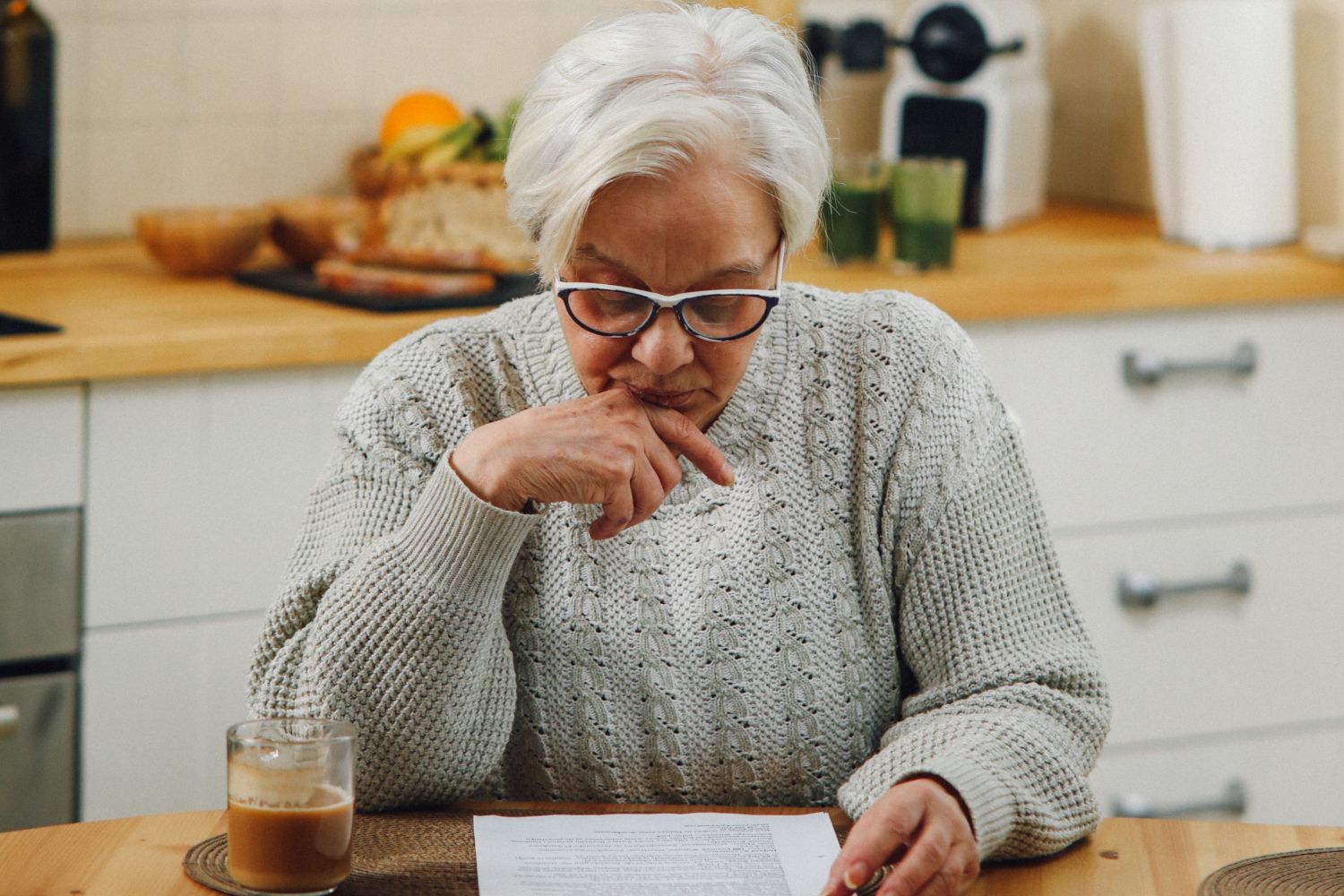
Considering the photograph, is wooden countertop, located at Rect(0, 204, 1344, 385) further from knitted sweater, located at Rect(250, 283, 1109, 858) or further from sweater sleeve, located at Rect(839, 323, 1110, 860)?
sweater sleeve, located at Rect(839, 323, 1110, 860)

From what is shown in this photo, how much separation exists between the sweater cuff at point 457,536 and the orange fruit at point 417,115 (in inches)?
55.7

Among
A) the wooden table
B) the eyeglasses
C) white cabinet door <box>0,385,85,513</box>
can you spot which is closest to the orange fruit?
white cabinet door <box>0,385,85,513</box>

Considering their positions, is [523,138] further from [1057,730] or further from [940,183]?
[940,183]

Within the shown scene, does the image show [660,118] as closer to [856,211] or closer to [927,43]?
[856,211]

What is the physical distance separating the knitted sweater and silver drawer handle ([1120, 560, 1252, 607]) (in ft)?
3.39

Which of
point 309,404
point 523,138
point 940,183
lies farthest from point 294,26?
point 523,138

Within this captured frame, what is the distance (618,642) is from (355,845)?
0.31m

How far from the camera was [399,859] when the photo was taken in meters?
1.10

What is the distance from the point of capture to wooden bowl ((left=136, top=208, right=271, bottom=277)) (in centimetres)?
226

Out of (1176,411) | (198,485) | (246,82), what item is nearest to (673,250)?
(198,485)

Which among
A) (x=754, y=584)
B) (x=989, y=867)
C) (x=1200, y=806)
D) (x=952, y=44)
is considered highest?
(x=952, y=44)

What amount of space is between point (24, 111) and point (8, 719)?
86 cm

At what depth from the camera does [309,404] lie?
6.67 ft

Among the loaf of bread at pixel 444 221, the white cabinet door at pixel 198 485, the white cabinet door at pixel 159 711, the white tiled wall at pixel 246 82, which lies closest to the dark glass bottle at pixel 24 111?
the white tiled wall at pixel 246 82
